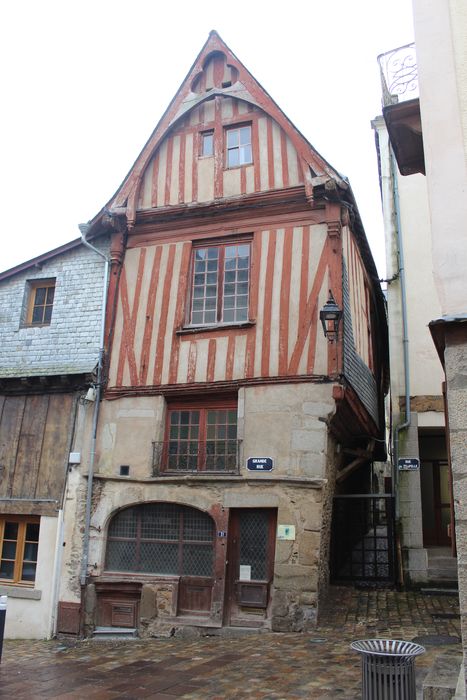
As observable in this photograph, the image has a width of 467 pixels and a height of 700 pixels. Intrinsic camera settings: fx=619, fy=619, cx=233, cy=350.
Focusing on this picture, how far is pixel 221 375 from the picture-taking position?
9.47m

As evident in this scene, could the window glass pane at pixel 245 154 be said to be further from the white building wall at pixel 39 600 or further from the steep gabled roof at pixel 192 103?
the white building wall at pixel 39 600

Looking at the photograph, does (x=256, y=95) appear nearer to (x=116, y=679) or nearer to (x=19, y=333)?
(x=19, y=333)

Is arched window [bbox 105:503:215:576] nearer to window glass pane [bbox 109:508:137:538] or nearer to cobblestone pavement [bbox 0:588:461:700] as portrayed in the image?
window glass pane [bbox 109:508:137:538]

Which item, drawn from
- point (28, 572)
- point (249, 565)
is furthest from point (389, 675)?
point (28, 572)

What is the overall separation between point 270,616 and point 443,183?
20.3 feet

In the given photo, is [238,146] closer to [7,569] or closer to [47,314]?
[47,314]

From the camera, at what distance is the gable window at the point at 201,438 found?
930cm

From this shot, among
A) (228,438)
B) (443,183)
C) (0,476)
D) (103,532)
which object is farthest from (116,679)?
(443,183)

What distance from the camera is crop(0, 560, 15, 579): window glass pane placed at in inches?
387

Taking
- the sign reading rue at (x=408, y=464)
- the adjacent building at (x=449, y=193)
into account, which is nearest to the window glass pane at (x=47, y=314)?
the sign reading rue at (x=408, y=464)

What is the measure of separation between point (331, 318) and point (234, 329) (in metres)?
1.65

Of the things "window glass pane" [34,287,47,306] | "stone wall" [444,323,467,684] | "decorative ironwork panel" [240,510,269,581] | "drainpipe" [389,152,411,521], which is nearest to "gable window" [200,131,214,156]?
"window glass pane" [34,287,47,306]

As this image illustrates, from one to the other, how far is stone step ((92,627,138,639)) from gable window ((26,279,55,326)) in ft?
17.2

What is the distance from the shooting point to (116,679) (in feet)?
21.3
